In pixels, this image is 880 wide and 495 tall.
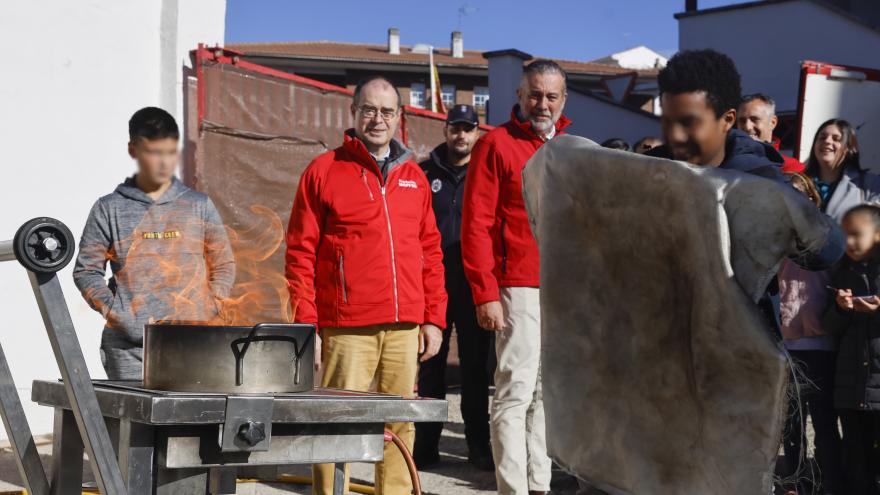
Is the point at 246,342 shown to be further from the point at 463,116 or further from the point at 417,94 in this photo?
the point at 417,94

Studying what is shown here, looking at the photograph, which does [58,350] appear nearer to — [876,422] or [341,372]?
[341,372]

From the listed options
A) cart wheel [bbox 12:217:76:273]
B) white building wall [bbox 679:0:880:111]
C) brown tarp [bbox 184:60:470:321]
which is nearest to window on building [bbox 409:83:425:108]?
white building wall [bbox 679:0:880:111]

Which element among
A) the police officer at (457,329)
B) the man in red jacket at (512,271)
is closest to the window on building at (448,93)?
the police officer at (457,329)

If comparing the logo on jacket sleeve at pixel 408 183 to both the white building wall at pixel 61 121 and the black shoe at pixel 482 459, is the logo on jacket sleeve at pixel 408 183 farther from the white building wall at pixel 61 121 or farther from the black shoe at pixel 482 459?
the white building wall at pixel 61 121

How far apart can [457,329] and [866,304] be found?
2790mm

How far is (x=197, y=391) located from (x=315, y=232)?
2015 millimetres

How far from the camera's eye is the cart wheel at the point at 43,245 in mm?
2375

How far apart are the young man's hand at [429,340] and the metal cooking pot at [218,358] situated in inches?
80.5

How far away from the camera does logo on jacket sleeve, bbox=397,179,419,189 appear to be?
16.5ft

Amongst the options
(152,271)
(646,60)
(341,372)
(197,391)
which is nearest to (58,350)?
(197,391)

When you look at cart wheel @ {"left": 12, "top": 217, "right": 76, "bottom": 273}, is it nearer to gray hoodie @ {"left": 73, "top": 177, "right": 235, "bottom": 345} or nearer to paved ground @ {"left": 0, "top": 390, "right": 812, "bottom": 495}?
gray hoodie @ {"left": 73, "top": 177, "right": 235, "bottom": 345}

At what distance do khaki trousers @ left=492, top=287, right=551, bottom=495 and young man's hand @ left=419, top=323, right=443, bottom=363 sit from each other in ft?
1.04

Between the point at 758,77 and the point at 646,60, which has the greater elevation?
the point at 646,60

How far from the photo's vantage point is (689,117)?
2867 millimetres
